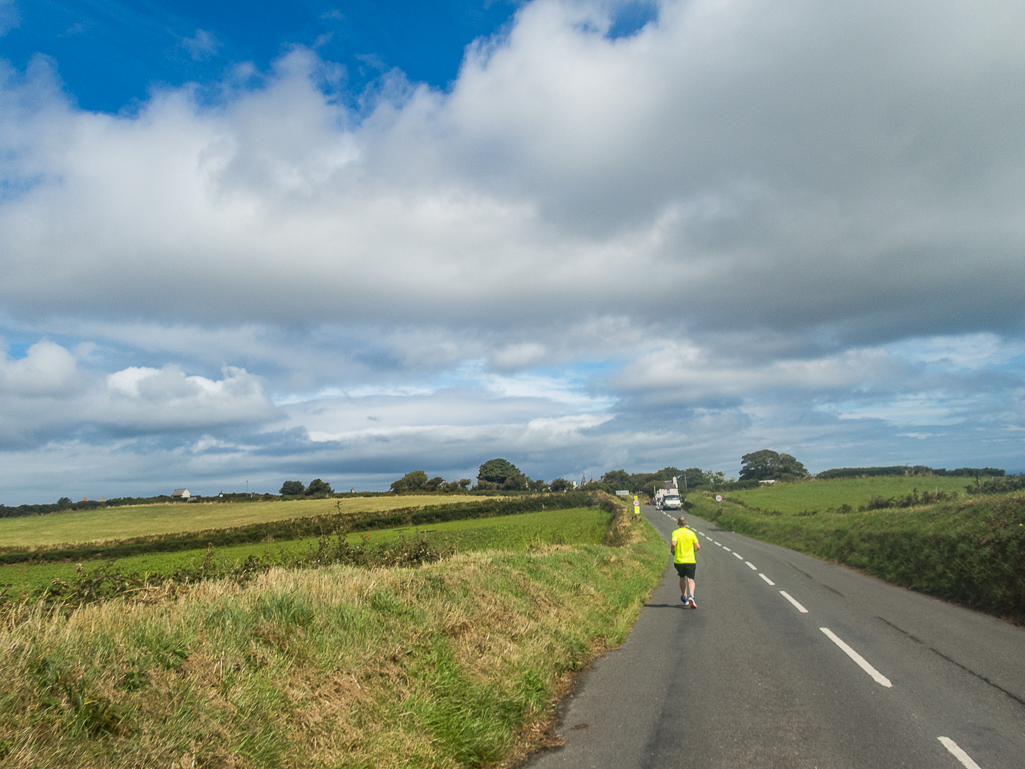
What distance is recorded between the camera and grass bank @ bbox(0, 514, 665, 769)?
3.87 m

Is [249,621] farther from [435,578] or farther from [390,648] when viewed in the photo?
[435,578]

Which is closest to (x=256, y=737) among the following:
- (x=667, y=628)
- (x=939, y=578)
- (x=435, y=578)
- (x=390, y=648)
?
(x=390, y=648)

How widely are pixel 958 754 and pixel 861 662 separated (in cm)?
337

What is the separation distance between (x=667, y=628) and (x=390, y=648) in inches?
276

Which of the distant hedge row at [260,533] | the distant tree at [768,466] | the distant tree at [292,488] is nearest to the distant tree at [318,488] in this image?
the distant tree at [292,488]

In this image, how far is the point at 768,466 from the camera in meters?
171

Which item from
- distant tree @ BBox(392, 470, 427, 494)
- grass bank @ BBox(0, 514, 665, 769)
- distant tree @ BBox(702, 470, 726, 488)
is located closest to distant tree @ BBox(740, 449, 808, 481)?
distant tree @ BBox(702, 470, 726, 488)

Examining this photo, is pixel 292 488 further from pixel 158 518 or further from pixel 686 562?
pixel 686 562

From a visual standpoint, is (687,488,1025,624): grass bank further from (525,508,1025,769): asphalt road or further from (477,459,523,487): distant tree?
(477,459,523,487): distant tree

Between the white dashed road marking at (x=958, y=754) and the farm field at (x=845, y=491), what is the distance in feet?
193

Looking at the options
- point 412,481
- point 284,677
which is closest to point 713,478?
point 412,481

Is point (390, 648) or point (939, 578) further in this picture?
point (939, 578)

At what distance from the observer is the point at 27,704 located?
370 cm

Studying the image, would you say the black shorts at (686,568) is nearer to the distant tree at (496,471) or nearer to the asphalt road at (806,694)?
the asphalt road at (806,694)
